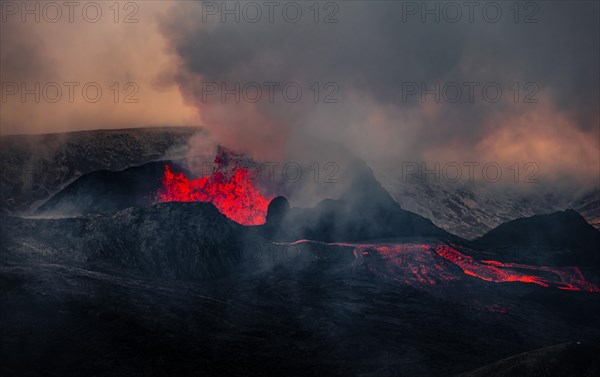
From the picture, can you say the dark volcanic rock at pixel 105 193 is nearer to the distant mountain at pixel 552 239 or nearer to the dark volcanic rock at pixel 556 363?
the distant mountain at pixel 552 239

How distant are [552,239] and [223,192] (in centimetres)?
5081

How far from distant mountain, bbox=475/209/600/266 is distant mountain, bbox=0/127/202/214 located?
4118 inches

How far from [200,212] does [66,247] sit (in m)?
15.8

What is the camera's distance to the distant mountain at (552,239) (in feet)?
254

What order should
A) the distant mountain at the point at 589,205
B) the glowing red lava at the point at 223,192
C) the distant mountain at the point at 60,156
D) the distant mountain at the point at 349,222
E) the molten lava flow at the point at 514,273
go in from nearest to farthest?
the molten lava flow at the point at 514,273 → the distant mountain at the point at 349,222 → the glowing red lava at the point at 223,192 → the distant mountain at the point at 60,156 → the distant mountain at the point at 589,205

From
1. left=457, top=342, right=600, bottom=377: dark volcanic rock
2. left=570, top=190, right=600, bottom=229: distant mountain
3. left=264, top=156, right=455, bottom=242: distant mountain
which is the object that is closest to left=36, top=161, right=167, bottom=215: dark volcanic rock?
left=264, top=156, right=455, bottom=242: distant mountain

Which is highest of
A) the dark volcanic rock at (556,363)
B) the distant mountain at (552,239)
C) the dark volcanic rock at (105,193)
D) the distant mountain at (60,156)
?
the distant mountain at (60,156)

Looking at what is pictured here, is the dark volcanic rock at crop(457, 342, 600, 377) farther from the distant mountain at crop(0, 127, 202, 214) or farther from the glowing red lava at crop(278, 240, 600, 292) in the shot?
the distant mountain at crop(0, 127, 202, 214)

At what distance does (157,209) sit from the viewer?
65.3 metres

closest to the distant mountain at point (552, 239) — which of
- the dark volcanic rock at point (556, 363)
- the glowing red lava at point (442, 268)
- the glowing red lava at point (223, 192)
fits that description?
the glowing red lava at point (442, 268)

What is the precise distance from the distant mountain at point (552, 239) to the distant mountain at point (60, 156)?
105m

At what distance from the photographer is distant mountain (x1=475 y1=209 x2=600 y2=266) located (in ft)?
254

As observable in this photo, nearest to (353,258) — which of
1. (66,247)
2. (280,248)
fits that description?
(280,248)

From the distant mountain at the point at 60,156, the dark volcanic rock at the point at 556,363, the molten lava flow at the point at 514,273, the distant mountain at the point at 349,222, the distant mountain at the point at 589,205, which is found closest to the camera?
the dark volcanic rock at the point at 556,363
